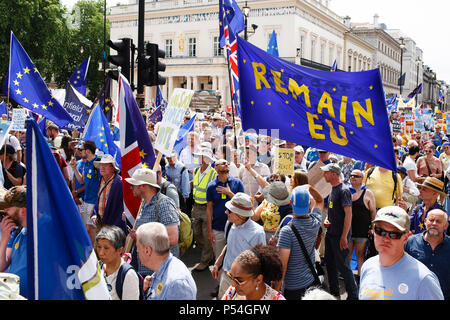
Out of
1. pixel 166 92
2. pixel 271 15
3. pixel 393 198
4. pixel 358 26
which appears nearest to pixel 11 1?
pixel 166 92

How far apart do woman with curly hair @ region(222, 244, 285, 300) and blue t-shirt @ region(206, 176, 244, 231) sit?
2.84 metres

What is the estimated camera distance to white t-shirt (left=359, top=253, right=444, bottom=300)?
2.83 meters

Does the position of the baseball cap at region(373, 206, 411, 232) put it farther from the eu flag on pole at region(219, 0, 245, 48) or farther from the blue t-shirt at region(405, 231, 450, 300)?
the eu flag on pole at region(219, 0, 245, 48)

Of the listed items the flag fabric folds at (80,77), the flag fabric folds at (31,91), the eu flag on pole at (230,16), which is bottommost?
the flag fabric folds at (31,91)

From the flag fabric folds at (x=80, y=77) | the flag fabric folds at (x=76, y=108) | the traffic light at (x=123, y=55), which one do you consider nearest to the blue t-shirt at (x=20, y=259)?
the traffic light at (x=123, y=55)

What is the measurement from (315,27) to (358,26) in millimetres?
36877

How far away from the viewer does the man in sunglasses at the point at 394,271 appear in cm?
284

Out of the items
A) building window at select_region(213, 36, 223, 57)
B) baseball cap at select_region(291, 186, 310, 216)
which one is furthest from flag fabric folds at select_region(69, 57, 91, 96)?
building window at select_region(213, 36, 223, 57)

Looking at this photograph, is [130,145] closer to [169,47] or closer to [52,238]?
[52,238]

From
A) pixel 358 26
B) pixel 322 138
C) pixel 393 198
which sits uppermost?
pixel 358 26

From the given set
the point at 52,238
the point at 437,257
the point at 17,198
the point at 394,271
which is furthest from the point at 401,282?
the point at 17,198

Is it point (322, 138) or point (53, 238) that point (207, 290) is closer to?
point (322, 138)

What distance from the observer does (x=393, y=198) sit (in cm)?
639

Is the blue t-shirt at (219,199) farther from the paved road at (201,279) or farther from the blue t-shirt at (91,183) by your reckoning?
the blue t-shirt at (91,183)
